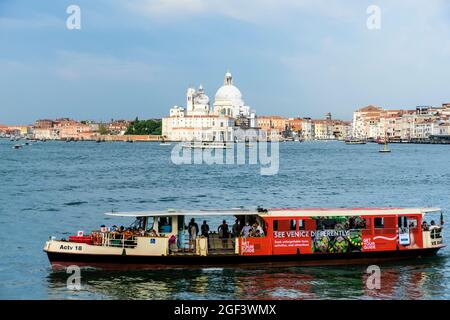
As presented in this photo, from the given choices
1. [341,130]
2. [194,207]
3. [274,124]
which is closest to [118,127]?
[274,124]

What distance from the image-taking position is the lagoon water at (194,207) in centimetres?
1265

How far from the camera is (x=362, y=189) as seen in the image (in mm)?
33125

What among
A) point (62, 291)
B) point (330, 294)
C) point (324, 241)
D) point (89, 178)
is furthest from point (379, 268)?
point (89, 178)

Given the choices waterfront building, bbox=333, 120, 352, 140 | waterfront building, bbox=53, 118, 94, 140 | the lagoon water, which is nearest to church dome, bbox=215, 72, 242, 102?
waterfront building, bbox=53, 118, 94, 140

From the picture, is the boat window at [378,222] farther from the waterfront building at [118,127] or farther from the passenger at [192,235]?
the waterfront building at [118,127]

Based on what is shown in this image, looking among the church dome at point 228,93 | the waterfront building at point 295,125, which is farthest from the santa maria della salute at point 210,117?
the waterfront building at point 295,125

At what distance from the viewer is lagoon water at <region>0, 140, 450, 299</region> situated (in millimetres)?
12648

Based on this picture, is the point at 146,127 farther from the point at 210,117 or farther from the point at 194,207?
the point at 194,207

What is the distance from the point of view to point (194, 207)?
2527 centimetres

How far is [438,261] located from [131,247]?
6.25m

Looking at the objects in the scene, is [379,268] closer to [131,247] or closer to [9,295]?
[131,247]

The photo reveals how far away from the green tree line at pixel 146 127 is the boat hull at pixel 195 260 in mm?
Result: 135679

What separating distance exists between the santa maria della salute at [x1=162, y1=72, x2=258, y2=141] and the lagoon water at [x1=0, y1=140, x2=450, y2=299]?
267 feet
